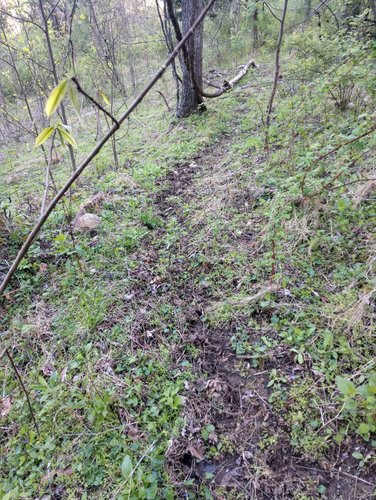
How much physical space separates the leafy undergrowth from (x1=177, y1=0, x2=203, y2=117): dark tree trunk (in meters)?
3.07

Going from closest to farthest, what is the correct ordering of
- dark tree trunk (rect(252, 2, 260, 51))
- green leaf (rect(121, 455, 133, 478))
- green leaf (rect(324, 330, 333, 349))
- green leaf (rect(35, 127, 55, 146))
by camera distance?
green leaf (rect(35, 127, 55, 146))
green leaf (rect(121, 455, 133, 478))
green leaf (rect(324, 330, 333, 349))
dark tree trunk (rect(252, 2, 260, 51))

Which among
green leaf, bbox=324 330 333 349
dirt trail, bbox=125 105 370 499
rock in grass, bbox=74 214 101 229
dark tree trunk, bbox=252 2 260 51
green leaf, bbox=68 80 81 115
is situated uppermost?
dark tree trunk, bbox=252 2 260 51

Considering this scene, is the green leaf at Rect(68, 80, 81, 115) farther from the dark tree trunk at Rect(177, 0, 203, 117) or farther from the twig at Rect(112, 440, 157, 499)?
the dark tree trunk at Rect(177, 0, 203, 117)

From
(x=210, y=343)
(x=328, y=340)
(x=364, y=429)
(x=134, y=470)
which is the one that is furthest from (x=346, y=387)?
(x=134, y=470)

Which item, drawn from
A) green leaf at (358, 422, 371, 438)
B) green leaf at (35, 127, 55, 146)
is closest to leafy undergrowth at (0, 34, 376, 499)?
green leaf at (358, 422, 371, 438)

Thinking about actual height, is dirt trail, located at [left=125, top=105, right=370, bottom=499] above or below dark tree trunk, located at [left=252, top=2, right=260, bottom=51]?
below

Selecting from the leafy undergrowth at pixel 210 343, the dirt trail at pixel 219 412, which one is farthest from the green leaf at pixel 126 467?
the dirt trail at pixel 219 412

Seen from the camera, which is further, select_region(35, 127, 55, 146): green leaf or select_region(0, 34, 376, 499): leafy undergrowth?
select_region(0, 34, 376, 499): leafy undergrowth

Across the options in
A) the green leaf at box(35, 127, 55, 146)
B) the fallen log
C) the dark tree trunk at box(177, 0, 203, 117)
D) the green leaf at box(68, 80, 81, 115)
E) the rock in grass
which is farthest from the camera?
the fallen log

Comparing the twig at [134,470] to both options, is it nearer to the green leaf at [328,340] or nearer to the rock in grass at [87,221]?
the green leaf at [328,340]

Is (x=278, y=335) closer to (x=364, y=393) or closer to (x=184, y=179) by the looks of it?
(x=364, y=393)

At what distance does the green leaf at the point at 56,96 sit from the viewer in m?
0.65

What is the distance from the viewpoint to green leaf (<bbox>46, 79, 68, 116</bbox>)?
647 mm

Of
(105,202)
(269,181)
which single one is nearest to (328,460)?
(269,181)
